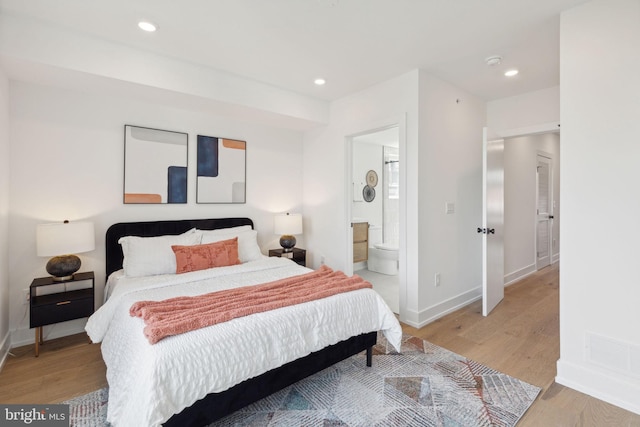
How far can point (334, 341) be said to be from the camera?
205cm

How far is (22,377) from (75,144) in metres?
1.97

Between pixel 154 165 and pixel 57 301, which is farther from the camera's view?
pixel 154 165

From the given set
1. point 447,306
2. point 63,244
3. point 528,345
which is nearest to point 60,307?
point 63,244

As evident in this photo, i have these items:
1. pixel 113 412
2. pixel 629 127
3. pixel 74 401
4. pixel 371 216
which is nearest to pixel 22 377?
pixel 74 401

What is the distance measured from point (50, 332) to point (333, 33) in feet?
12.0

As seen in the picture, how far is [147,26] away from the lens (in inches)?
91.9

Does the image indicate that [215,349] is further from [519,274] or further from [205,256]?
[519,274]

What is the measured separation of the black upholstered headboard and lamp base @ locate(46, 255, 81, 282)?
31 centimetres

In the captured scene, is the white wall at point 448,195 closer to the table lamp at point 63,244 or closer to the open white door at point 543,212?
the open white door at point 543,212

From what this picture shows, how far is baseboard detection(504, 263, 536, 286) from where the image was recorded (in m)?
4.54

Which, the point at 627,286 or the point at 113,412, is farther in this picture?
the point at 627,286

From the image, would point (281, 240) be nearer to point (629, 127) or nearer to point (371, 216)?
point (371, 216)

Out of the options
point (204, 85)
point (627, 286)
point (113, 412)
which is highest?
point (204, 85)

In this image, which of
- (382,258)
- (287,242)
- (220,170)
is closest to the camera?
(220,170)
